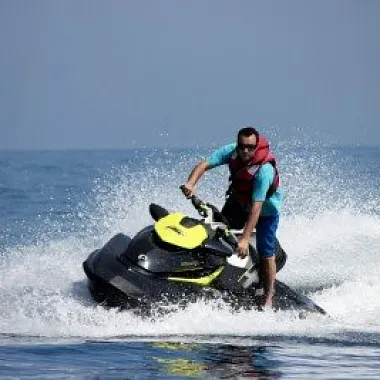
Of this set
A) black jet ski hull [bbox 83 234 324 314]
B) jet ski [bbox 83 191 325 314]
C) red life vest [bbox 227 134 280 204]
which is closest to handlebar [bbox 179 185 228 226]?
jet ski [bbox 83 191 325 314]

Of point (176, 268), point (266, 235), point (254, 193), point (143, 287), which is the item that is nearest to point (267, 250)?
point (266, 235)

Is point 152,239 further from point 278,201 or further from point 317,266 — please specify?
point 317,266

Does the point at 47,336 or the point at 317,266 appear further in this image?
the point at 317,266

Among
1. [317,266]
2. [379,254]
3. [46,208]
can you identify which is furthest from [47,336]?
[46,208]

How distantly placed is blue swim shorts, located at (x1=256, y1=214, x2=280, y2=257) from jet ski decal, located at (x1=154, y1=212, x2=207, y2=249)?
0.51m

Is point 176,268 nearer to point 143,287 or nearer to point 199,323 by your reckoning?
point 143,287

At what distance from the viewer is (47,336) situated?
9039 millimetres

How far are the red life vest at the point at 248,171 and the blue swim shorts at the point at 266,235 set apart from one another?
8.3 inches

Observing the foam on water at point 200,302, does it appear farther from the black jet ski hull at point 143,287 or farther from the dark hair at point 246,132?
the dark hair at point 246,132

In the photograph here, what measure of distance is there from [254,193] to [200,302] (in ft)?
3.28

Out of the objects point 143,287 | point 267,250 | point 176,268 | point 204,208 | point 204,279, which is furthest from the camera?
point 204,208

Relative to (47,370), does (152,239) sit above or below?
above

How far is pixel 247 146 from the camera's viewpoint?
9586 millimetres

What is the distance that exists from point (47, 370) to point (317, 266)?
564 cm
